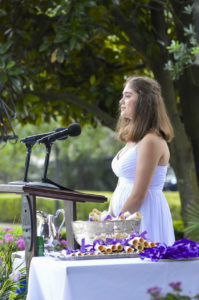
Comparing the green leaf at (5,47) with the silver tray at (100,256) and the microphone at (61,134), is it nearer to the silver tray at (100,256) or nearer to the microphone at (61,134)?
the microphone at (61,134)

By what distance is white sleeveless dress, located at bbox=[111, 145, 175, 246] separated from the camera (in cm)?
332

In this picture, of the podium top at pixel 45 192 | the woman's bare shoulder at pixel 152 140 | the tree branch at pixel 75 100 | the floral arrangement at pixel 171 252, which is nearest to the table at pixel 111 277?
the floral arrangement at pixel 171 252

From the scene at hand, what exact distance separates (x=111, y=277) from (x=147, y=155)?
1.13 metres

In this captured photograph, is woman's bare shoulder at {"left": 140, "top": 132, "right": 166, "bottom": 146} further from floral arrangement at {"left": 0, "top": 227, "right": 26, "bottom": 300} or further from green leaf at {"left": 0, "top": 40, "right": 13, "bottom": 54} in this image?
green leaf at {"left": 0, "top": 40, "right": 13, "bottom": 54}

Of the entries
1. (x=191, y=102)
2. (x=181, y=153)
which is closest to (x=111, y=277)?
(x=181, y=153)

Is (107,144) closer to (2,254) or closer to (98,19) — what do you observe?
(98,19)

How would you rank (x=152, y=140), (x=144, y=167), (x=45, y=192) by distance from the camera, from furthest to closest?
(x=152, y=140), (x=144, y=167), (x=45, y=192)

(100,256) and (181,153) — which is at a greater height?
(181,153)

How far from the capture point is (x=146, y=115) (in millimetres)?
3430

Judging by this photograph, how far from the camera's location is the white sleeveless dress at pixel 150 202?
10.9ft

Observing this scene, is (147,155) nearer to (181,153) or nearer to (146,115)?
(146,115)

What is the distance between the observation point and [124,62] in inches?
316

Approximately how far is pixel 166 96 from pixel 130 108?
3645 mm

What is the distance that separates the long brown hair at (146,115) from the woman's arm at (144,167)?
0.27 ft
